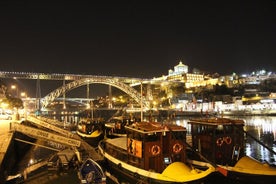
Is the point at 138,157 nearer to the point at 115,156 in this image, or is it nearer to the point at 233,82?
the point at 115,156

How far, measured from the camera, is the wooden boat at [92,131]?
30250mm

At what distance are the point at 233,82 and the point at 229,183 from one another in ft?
517

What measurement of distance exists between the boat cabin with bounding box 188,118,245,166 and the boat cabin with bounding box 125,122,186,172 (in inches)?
64.4

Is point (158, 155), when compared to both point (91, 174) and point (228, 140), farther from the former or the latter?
point (228, 140)

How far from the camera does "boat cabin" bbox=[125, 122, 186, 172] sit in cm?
1379

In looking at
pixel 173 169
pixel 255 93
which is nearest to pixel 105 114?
pixel 255 93

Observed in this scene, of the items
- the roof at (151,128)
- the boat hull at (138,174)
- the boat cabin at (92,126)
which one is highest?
the roof at (151,128)

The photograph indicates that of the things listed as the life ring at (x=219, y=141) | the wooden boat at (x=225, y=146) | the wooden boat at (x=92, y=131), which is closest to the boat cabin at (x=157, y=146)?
the wooden boat at (x=225, y=146)

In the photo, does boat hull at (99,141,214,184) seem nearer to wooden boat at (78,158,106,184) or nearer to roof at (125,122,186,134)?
roof at (125,122,186,134)

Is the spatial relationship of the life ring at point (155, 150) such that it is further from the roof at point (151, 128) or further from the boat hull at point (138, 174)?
the boat hull at point (138, 174)

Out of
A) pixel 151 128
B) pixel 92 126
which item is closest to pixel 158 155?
pixel 151 128

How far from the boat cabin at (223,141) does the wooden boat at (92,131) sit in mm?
16474

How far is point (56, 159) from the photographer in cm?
1936

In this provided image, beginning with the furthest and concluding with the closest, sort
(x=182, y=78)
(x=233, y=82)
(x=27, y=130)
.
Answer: (x=182, y=78)
(x=233, y=82)
(x=27, y=130)
